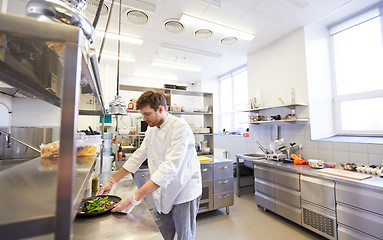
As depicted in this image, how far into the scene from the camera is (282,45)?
132 inches

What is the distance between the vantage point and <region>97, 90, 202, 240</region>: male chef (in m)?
1.32

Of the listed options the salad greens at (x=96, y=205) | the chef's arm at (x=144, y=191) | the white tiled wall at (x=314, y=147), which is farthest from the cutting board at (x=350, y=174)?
the salad greens at (x=96, y=205)

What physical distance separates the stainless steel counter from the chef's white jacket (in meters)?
0.25

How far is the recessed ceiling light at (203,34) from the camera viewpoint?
3.07 m

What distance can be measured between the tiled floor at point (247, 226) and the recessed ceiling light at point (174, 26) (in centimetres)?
306

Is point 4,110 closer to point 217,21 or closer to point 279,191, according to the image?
point 217,21

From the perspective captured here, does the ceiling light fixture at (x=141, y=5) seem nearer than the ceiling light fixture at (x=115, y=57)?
Yes

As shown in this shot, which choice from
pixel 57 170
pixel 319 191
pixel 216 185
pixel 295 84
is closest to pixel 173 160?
pixel 57 170

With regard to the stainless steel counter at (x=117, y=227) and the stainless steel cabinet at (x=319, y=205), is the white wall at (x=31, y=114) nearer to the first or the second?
the stainless steel counter at (x=117, y=227)

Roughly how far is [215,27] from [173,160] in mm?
2513

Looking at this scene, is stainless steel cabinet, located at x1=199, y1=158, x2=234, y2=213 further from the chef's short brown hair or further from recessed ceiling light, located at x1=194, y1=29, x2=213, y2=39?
recessed ceiling light, located at x1=194, y1=29, x2=213, y2=39

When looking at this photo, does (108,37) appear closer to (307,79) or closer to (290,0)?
(290,0)

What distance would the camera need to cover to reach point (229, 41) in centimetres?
342

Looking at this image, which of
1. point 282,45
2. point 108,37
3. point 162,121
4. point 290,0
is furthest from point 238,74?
point 162,121
